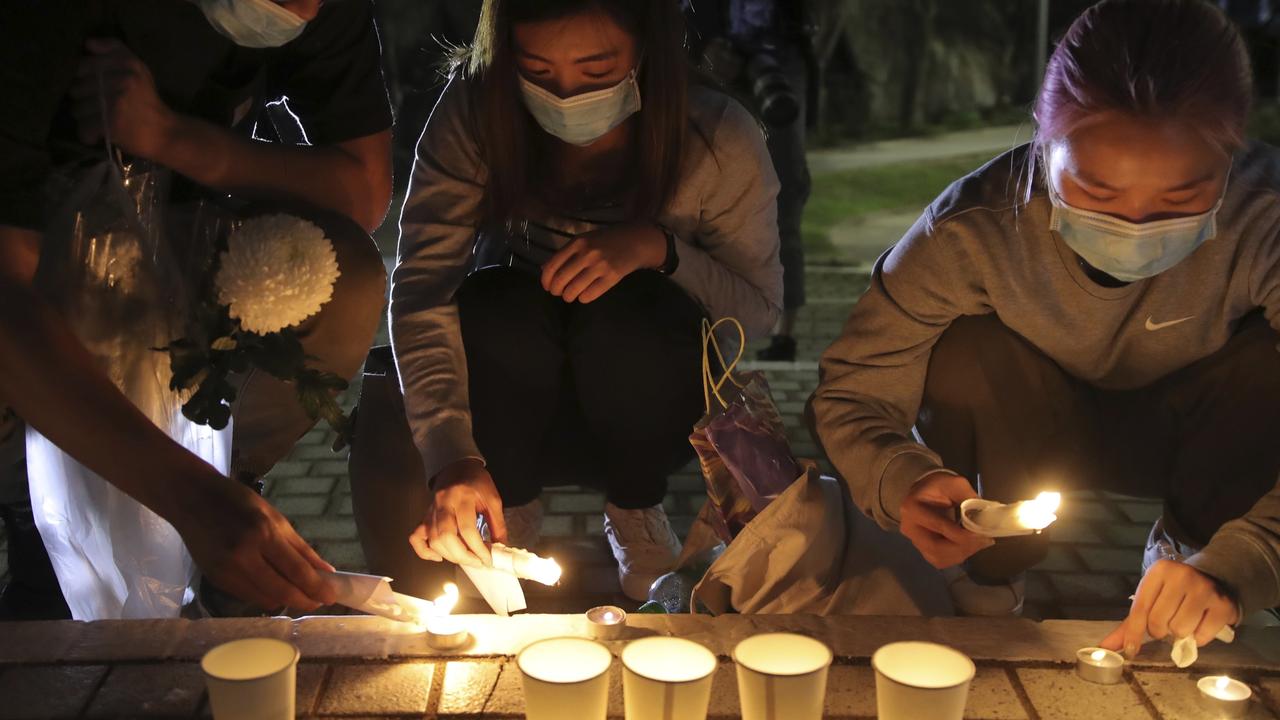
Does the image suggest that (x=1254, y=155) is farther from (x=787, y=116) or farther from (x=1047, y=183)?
(x=787, y=116)

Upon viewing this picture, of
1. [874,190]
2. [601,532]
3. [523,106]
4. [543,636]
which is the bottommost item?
[874,190]

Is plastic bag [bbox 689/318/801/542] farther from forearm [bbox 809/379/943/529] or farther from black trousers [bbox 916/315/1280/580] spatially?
black trousers [bbox 916/315/1280/580]

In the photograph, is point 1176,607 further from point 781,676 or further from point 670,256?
point 670,256

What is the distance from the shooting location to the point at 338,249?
290cm

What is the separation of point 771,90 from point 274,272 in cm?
250

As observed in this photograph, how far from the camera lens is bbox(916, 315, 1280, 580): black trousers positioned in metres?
2.65

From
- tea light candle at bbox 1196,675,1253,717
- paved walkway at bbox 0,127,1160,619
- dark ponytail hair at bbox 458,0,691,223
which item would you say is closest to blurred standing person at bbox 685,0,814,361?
paved walkway at bbox 0,127,1160,619

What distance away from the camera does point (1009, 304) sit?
8.91 ft

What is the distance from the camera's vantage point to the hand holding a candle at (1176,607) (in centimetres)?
221

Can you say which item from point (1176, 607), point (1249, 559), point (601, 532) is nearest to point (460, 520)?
point (601, 532)

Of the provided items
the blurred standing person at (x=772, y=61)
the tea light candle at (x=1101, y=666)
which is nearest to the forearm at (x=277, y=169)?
the tea light candle at (x=1101, y=666)

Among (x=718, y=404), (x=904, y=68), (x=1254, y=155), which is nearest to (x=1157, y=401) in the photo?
(x=1254, y=155)

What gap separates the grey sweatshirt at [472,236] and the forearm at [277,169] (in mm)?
128

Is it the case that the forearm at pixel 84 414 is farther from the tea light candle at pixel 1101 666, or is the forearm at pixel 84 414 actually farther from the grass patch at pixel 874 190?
the grass patch at pixel 874 190
